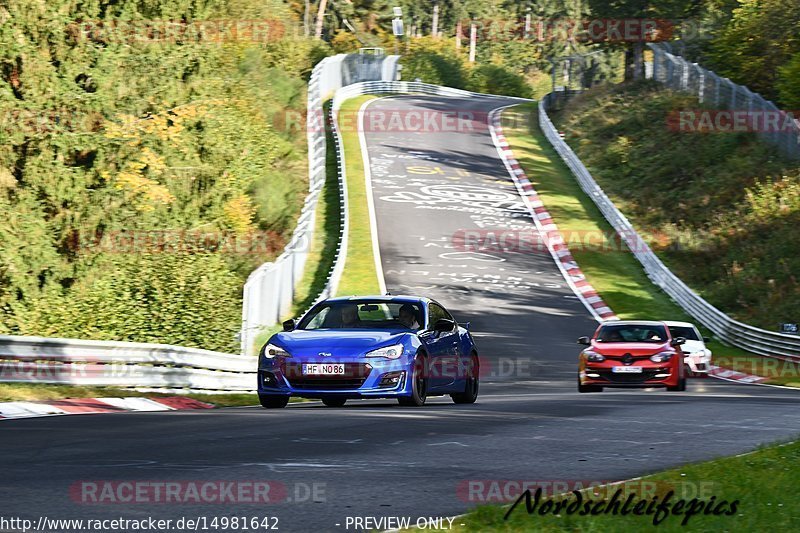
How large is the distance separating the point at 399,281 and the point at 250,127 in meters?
17.3

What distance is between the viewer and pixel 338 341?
53.1 ft

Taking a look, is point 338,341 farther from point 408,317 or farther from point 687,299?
point 687,299

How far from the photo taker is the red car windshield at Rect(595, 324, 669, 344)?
939 inches

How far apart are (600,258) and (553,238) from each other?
9.20ft

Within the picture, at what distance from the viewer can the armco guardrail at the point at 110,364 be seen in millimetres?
18641

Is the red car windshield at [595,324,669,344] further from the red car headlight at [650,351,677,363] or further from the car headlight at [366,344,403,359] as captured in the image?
the car headlight at [366,344,403,359]

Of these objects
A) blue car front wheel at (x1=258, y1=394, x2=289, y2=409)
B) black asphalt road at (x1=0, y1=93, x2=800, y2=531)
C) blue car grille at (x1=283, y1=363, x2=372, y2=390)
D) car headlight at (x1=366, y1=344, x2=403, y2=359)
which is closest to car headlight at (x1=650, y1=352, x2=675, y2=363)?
black asphalt road at (x1=0, y1=93, x2=800, y2=531)

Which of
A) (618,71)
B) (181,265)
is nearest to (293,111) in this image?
(181,265)

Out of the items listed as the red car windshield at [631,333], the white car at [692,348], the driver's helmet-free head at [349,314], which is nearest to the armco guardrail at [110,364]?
the driver's helmet-free head at [349,314]

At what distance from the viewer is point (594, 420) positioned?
14641mm

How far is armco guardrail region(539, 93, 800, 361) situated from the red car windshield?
7937 millimetres

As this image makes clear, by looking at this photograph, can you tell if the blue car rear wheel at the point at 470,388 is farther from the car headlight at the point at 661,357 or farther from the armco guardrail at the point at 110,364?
the car headlight at the point at 661,357

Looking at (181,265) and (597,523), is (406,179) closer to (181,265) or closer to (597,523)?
(181,265)

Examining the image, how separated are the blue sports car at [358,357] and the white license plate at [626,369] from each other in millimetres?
5822
